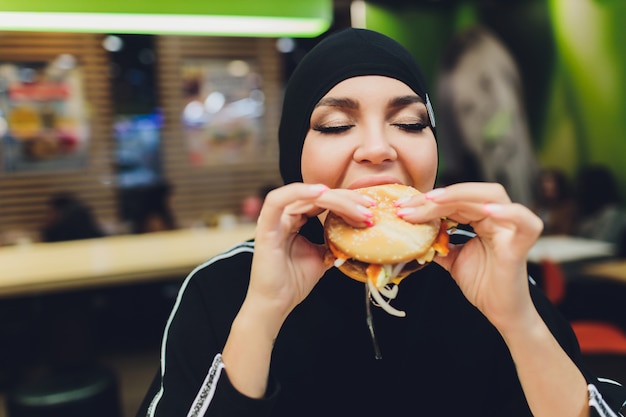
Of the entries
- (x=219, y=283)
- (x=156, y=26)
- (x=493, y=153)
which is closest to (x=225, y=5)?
(x=156, y=26)

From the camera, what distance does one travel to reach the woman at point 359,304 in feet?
3.68

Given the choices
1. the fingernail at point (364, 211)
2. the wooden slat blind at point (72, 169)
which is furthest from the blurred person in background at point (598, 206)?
the wooden slat blind at point (72, 169)

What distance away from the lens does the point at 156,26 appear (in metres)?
3.64

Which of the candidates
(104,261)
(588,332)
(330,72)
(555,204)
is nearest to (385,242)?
(330,72)

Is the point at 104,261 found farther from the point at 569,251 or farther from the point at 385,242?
the point at 569,251

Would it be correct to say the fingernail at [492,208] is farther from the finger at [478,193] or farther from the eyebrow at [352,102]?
the eyebrow at [352,102]

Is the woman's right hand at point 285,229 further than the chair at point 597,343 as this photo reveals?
No

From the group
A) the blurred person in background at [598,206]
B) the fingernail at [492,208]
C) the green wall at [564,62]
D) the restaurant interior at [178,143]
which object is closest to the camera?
the fingernail at [492,208]

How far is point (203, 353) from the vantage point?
1295 mm

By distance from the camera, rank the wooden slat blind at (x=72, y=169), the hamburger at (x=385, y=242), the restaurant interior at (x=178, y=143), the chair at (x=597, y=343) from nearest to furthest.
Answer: the hamburger at (x=385, y=242) → the chair at (x=597, y=343) → the restaurant interior at (x=178, y=143) → the wooden slat blind at (x=72, y=169)

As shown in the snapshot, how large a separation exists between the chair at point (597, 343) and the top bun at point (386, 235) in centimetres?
207

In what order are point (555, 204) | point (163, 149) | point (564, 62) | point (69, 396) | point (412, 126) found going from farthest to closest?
point (163, 149), point (564, 62), point (555, 204), point (69, 396), point (412, 126)

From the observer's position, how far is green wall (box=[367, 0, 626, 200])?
593cm

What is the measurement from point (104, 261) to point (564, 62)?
17.7ft
